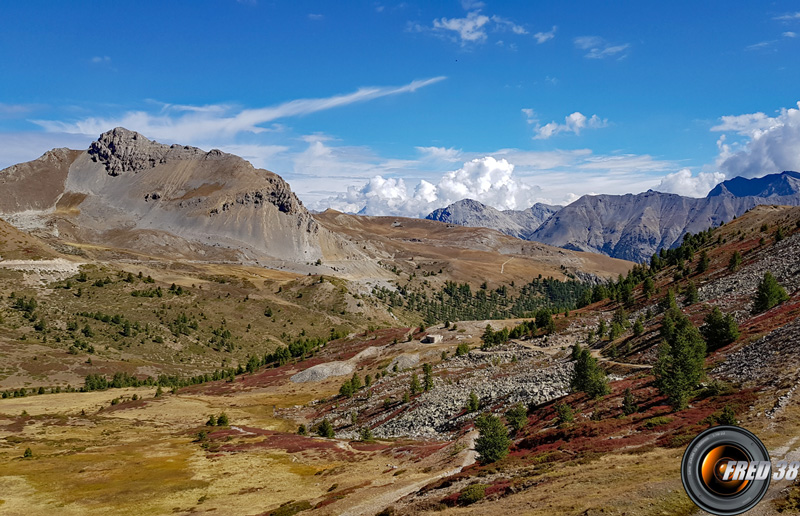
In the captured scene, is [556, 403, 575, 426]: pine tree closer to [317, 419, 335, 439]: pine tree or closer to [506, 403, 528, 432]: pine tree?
[506, 403, 528, 432]: pine tree

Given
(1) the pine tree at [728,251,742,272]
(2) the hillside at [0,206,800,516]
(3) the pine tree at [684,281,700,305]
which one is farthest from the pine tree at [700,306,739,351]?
(1) the pine tree at [728,251,742,272]

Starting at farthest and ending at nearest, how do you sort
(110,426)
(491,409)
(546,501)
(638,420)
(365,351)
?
(365,351), (110,426), (491,409), (638,420), (546,501)

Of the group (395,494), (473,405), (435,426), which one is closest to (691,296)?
(473,405)

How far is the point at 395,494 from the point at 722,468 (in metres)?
34.1

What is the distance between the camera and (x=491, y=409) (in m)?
77.9

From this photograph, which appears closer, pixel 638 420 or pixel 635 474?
pixel 635 474

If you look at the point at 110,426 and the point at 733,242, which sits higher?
the point at 733,242

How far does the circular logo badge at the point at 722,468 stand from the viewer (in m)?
18.9

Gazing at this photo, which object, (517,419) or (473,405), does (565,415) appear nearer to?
(517,419)

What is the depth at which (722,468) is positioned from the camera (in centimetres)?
1912

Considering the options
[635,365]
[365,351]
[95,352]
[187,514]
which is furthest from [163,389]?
[635,365]

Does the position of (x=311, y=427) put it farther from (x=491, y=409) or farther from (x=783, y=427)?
(x=783, y=427)

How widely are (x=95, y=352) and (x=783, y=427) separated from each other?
658 ft

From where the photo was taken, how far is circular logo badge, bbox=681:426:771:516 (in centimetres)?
1889
